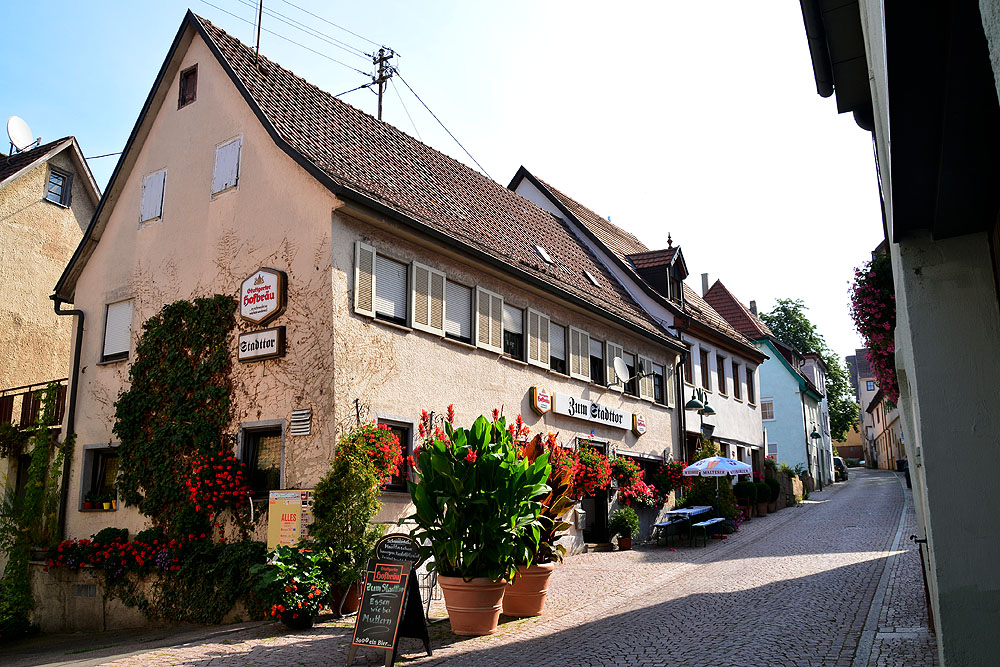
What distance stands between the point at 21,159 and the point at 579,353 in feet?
52.2

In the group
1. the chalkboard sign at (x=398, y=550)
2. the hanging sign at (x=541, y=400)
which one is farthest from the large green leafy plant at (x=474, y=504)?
the hanging sign at (x=541, y=400)

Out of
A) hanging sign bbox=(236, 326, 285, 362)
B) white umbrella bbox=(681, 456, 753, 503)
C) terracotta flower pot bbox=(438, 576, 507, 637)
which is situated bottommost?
terracotta flower pot bbox=(438, 576, 507, 637)

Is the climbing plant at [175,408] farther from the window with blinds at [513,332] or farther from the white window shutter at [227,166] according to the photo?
the window with blinds at [513,332]

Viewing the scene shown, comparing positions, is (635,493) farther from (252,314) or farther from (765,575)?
(252,314)

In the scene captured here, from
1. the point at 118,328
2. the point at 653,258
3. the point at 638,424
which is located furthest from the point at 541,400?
the point at 653,258

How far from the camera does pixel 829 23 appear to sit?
285 inches

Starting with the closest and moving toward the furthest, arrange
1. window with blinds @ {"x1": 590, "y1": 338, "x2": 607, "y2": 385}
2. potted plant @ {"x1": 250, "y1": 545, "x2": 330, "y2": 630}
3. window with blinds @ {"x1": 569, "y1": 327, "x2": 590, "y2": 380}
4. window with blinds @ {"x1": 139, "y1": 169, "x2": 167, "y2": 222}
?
1. potted plant @ {"x1": 250, "y1": 545, "x2": 330, "y2": 630}
2. window with blinds @ {"x1": 139, "y1": 169, "x2": 167, "y2": 222}
3. window with blinds @ {"x1": 569, "y1": 327, "x2": 590, "y2": 380}
4. window with blinds @ {"x1": 590, "y1": 338, "x2": 607, "y2": 385}

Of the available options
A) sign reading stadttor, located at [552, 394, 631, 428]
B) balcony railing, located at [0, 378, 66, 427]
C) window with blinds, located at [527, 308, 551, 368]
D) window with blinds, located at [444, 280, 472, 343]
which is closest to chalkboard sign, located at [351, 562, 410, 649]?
window with blinds, located at [444, 280, 472, 343]

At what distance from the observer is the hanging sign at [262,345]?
13.4 metres

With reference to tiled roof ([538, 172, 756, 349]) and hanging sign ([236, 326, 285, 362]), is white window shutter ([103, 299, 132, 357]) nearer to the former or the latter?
hanging sign ([236, 326, 285, 362])

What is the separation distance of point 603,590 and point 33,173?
60.2 ft

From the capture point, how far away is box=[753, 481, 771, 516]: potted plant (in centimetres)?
2598

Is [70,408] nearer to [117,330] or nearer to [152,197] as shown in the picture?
[117,330]

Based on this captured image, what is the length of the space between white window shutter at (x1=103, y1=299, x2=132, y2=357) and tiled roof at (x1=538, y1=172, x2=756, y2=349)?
565 inches
